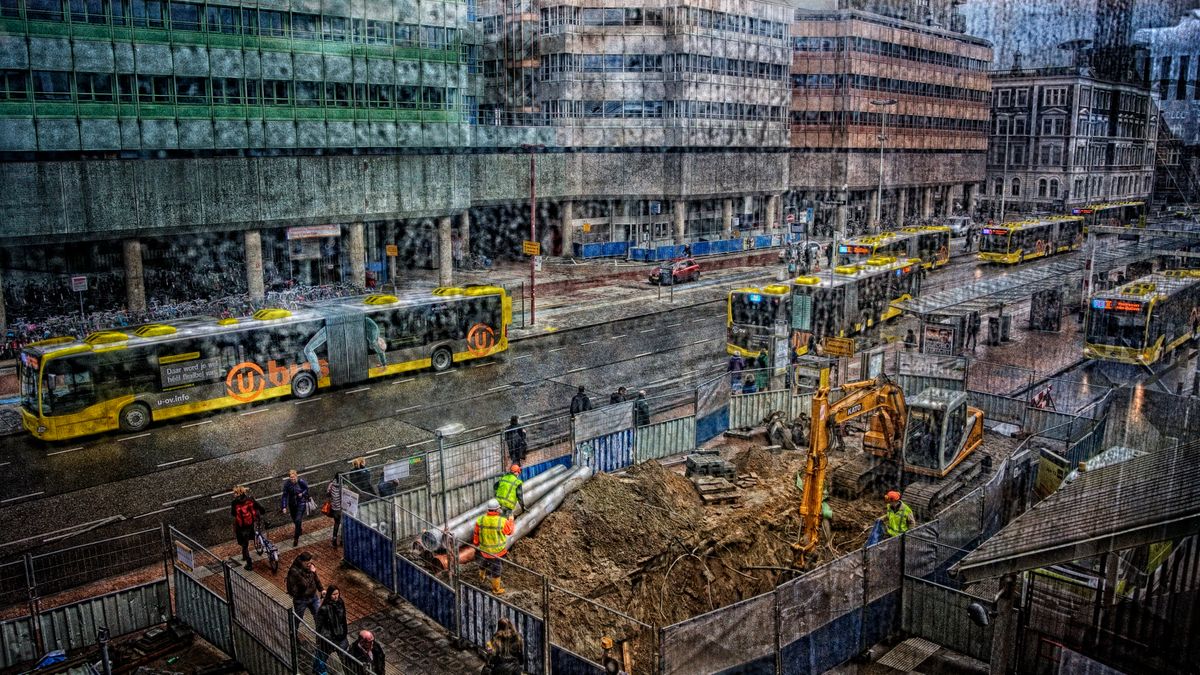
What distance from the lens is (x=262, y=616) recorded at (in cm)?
1194

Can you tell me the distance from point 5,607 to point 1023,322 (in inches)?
1491

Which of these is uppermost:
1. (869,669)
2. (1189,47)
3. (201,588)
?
(1189,47)

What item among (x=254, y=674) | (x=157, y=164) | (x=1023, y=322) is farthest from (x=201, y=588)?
(x=1023, y=322)

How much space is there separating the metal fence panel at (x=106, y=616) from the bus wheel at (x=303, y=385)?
13924 millimetres

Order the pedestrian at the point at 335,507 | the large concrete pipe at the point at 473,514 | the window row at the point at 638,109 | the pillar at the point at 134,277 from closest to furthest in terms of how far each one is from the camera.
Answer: the large concrete pipe at the point at 473,514, the pedestrian at the point at 335,507, the pillar at the point at 134,277, the window row at the point at 638,109

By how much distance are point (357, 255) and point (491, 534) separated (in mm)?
33443

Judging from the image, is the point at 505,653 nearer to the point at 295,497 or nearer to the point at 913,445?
the point at 295,497

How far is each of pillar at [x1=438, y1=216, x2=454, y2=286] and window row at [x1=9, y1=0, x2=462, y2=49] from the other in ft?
28.7

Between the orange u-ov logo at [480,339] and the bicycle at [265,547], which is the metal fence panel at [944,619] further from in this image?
the orange u-ov logo at [480,339]

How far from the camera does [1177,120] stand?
54.9 metres

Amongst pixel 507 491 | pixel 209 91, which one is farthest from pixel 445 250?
pixel 507 491

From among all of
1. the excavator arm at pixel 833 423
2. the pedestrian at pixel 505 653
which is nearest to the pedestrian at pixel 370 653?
the pedestrian at pixel 505 653

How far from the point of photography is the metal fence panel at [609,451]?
19453 mm

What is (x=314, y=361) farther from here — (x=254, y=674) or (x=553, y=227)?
(x=553, y=227)
